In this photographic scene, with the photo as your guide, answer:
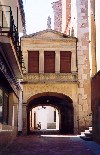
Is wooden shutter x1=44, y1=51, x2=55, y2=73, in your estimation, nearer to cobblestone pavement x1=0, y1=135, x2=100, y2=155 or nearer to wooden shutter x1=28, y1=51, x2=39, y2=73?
wooden shutter x1=28, y1=51, x2=39, y2=73

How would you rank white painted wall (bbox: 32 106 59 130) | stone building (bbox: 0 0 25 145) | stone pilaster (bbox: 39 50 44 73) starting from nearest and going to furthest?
stone building (bbox: 0 0 25 145) < stone pilaster (bbox: 39 50 44 73) < white painted wall (bbox: 32 106 59 130)

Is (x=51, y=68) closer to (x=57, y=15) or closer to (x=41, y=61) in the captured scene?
(x=41, y=61)

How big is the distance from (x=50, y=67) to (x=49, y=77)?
31.7 inches

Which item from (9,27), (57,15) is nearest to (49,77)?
(9,27)

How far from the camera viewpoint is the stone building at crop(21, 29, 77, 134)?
25.4m

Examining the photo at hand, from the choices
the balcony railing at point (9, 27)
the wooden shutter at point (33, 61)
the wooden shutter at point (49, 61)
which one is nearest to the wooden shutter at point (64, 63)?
the wooden shutter at point (49, 61)

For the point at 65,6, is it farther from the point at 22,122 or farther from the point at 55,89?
the point at 22,122

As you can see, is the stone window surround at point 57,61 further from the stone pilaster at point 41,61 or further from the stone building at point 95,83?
the stone building at point 95,83

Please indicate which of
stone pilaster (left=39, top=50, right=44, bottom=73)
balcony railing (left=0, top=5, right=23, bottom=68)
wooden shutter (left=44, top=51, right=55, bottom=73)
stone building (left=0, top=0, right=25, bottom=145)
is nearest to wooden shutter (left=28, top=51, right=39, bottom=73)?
stone pilaster (left=39, top=50, right=44, bottom=73)

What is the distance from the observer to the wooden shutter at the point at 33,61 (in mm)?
25594

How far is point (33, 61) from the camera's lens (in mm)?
25672

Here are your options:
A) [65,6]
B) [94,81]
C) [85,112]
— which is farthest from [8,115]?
[65,6]

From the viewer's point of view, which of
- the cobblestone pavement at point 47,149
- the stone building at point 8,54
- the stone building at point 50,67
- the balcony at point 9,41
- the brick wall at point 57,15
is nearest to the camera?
the balcony at point 9,41

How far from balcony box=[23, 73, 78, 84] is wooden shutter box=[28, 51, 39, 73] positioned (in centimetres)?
41
